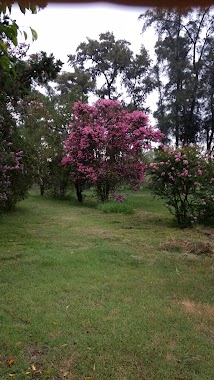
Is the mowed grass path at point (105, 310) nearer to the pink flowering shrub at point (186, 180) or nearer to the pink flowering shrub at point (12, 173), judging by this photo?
the pink flowering shrub at point (12, 173)

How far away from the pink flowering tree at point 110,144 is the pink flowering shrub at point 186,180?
3.81 m

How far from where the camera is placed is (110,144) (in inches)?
427

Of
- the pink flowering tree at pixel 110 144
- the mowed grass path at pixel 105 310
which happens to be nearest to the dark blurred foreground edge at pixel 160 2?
the mowed grass path at pixel 105 310

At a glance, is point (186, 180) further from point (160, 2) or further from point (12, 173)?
point (160, 2)

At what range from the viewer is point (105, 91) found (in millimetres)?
21219

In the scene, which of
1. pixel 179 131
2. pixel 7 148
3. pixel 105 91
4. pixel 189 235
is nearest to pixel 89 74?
pixel 105 91

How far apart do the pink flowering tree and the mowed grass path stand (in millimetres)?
5770

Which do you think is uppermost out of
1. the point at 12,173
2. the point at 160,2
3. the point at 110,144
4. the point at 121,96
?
the point at 121,96

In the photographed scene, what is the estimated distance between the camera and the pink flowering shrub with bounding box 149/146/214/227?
659 centimetres

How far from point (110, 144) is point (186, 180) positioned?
469cm

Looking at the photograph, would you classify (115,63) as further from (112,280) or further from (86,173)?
(112,280)

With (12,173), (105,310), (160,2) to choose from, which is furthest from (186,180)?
(160,2)

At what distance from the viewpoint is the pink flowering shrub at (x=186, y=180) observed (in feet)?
21.6

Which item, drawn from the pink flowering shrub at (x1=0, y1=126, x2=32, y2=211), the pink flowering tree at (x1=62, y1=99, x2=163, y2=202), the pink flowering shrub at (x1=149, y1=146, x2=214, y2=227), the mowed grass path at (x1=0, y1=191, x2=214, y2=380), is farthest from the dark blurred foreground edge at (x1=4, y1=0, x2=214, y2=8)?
the pink flowering tree at (x1=62, y1=99, x2=163, y2=202)
